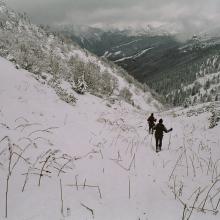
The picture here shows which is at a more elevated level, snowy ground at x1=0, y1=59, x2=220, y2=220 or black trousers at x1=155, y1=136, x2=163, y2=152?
black trousers at x1=155, y1=136, x2=163, y2=152

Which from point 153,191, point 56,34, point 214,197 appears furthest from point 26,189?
point 56,34

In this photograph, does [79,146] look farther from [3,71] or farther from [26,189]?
[3,71]

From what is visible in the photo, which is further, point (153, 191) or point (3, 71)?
point (3, 71)

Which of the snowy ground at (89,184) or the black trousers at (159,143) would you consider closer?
the snowy ground at (89,184)

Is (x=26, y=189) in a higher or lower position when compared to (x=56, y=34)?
lower

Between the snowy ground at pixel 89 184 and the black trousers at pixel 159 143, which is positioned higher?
the black trousers at pixel 159 143

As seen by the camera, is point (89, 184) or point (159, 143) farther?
point (159, 143)

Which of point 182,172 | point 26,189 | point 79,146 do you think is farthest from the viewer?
point 79,146

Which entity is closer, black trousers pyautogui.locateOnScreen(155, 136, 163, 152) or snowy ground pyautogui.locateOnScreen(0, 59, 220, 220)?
snowy ground pyautogui.locateOnScreen(0, 59, 220, 220)

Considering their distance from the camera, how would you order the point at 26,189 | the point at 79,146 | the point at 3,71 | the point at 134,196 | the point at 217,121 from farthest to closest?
the point at 217,121 → the point at 3,71 → the point at 79,146 → the point at 134,196 → the point at 26,189

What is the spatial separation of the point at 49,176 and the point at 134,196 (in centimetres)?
162

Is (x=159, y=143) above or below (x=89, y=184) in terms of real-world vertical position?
above

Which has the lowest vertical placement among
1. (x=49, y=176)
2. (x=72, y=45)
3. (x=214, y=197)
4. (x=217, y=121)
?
(x=214, y=197)

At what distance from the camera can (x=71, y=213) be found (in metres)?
4.62
